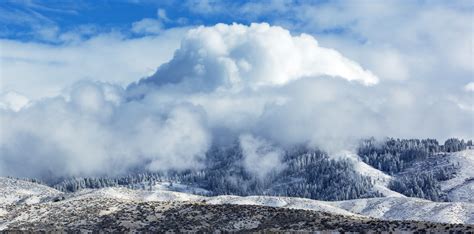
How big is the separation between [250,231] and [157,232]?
52.9ft

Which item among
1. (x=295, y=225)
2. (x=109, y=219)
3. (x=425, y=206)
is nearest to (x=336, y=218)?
(x=295, y=225)

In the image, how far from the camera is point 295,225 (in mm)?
109312

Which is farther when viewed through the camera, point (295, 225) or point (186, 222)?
point (186, 222)

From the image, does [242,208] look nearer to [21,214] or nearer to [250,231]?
[250,231]

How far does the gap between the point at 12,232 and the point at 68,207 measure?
35694 mm

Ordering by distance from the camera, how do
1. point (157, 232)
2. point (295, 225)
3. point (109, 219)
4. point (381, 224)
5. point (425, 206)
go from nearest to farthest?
point (381, 224)
point (295, 225)
point (157, 232)
point (109, 219)
point (425, 206)

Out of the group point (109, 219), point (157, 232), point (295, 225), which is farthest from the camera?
point (109, 219)

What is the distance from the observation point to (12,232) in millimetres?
110562

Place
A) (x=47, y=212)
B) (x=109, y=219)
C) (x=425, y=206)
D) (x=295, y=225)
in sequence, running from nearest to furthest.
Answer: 1. (x=295, y=225)
2. (x=109, y=219)
3. (x=47, y=212)
4. (x=425, y=206)

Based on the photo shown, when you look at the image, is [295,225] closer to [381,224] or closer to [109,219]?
[381,224]

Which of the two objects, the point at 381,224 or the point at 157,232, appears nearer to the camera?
the point at 381,224

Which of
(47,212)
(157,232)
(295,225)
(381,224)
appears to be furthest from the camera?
(47,212)

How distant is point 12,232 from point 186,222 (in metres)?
28.0

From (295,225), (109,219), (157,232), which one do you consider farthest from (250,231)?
(109,219)
